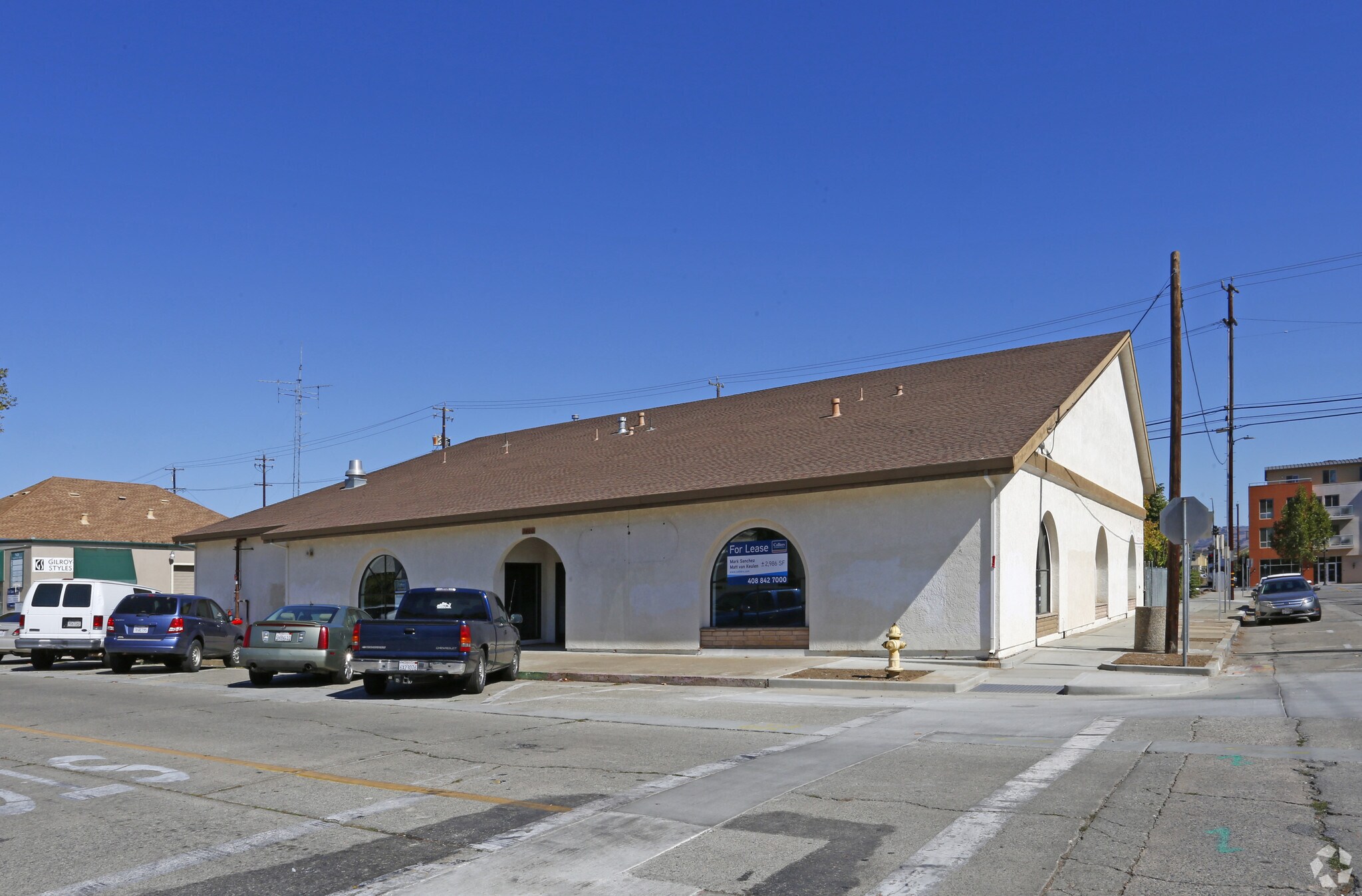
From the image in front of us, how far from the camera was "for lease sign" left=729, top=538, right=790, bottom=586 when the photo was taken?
21578 mm

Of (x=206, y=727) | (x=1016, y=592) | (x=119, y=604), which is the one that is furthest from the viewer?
(x=119, y=604)

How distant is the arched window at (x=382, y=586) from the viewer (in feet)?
96.6

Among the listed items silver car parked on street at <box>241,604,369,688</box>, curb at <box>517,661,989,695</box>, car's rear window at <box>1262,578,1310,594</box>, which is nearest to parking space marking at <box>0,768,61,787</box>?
silver car parked on street at <box>241,604,369,688</box>

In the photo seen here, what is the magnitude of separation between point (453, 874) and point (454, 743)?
5.09 m

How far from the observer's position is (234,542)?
116 ft

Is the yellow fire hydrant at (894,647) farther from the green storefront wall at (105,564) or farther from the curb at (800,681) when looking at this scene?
the green storefront wall at (105,564)

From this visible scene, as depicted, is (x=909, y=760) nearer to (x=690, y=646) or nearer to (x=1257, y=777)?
(x=1257, y=777)

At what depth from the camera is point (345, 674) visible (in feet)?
63.0

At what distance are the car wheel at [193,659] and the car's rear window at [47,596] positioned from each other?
3.42 m

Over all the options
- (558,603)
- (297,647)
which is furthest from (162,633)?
(558,603)

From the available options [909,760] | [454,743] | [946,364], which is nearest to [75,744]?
[454,743]

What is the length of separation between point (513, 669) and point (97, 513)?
38.0 m

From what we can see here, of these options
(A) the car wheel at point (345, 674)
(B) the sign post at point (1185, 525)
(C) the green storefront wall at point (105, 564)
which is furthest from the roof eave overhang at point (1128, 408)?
(C) the green storefront wall at point (105, 564)

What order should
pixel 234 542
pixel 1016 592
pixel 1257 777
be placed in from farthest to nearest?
1. pixel 234 542
2. pixel 1016 592
3. pixel 1257 777
